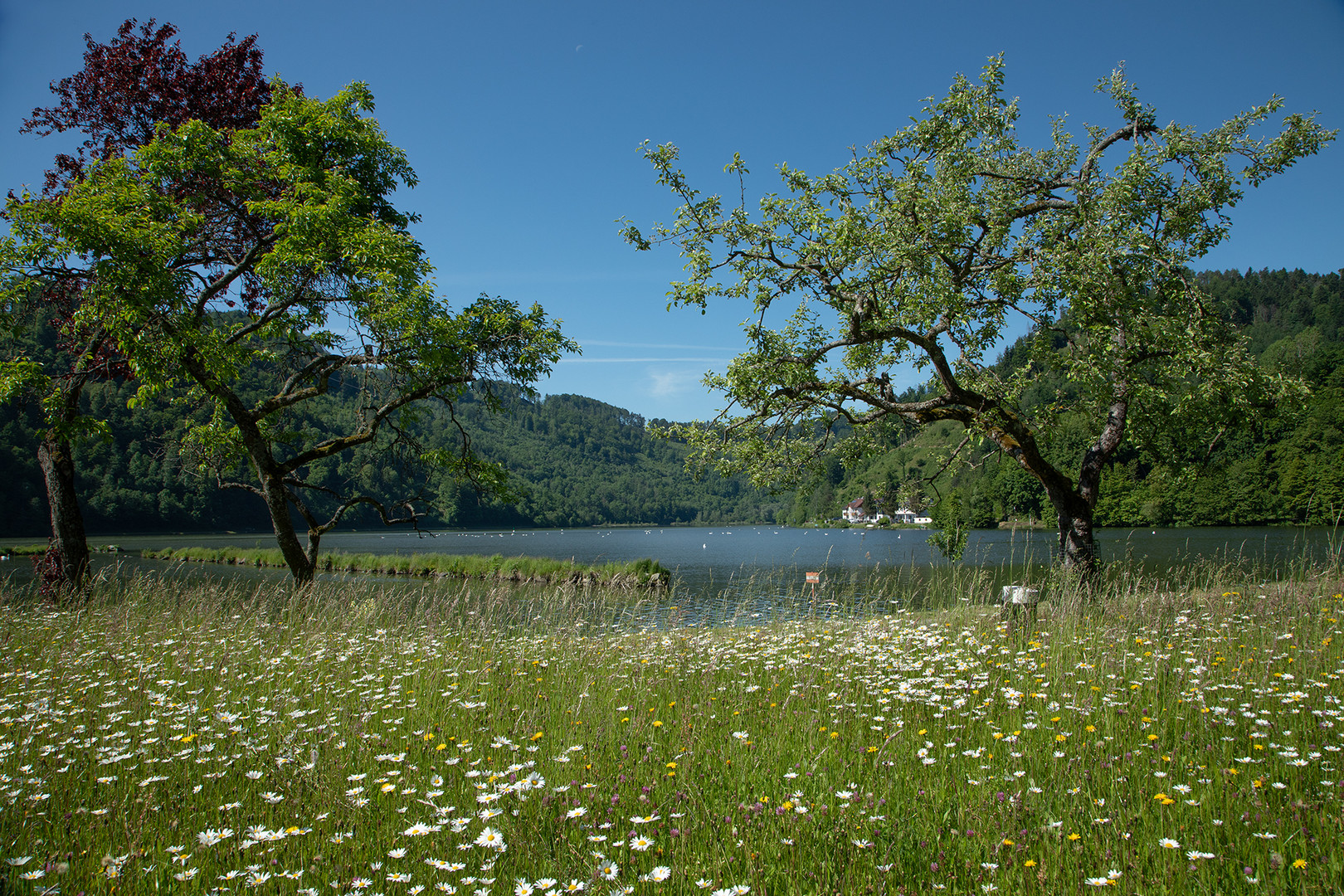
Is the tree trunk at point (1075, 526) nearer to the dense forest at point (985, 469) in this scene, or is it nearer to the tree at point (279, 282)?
the dense forest at point (985, 469)

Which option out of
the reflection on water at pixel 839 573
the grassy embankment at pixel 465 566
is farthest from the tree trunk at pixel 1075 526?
the grassy embankment at pixel 465 566

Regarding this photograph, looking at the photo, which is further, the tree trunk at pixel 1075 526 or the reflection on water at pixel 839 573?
the tree trunk at pixel 1075 526

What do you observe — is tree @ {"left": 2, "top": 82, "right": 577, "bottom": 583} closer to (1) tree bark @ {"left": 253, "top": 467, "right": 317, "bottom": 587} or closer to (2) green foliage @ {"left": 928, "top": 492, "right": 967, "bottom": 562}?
(1) tree bark @ {"left": 253, "top": 467, "right": 317, "bottom": 587}

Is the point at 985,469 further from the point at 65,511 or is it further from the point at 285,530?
the point at 65,511

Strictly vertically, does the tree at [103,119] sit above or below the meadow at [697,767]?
above

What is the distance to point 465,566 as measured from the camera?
125 ft

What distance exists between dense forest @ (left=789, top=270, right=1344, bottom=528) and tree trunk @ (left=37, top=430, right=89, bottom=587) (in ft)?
43.9

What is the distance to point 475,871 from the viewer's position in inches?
113

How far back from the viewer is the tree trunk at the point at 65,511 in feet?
39.0

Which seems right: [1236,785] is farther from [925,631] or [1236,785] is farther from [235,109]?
[235,109]

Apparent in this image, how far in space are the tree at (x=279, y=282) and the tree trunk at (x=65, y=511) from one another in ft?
6.61

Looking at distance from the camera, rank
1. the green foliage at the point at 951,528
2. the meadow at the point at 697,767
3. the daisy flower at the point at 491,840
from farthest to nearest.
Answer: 1. the green foliage at the point at 951,528
2. the meadow at the point at 697,767
3. the daisy flower at the point at 491,840

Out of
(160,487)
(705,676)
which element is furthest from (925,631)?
(160,487)

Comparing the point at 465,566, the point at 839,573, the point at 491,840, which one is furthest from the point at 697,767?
the point at 465,566
